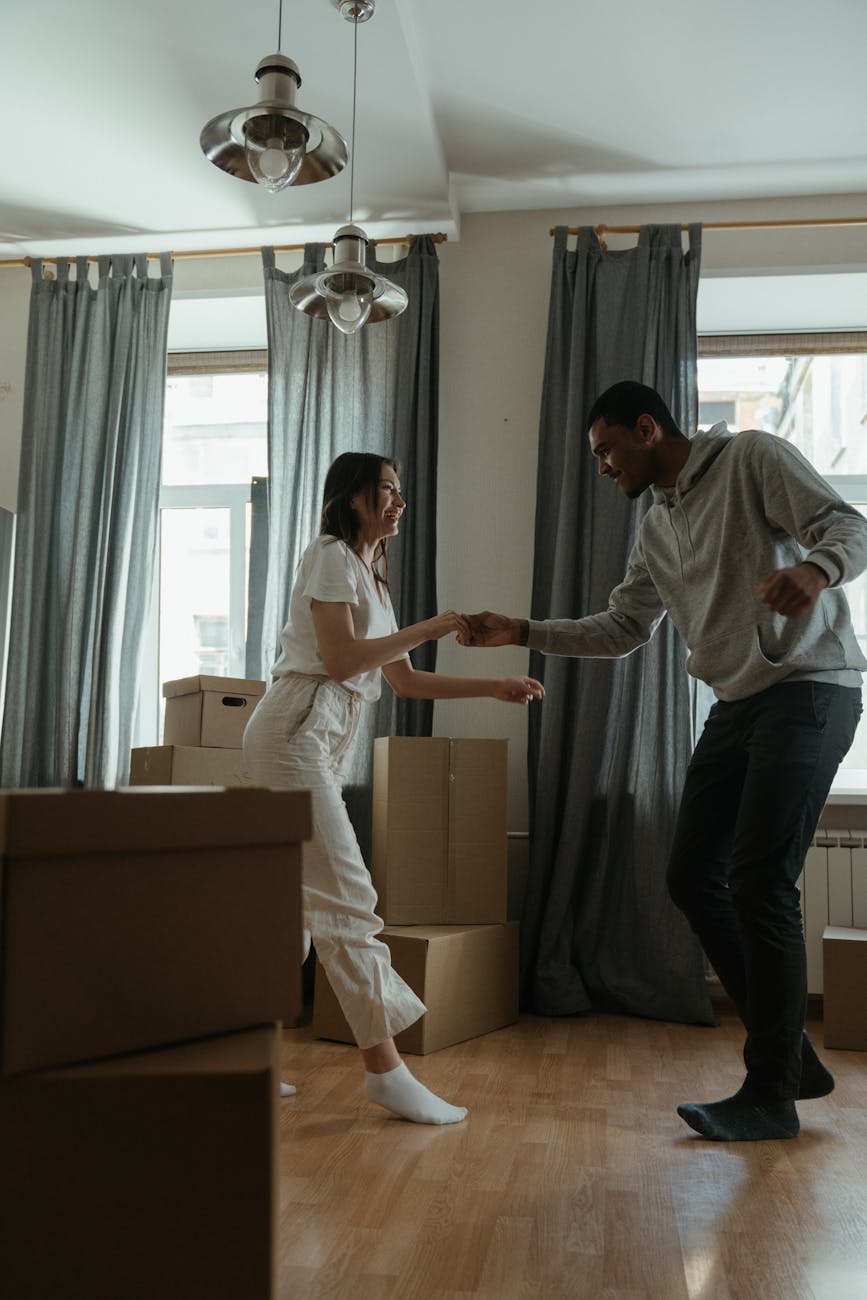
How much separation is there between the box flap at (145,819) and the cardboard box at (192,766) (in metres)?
2.32

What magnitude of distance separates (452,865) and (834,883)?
1331mm

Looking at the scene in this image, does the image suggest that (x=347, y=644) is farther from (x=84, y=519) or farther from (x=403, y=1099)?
(x=84, y=519)

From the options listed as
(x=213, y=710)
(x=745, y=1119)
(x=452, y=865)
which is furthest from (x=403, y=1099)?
(x=213, y=710)

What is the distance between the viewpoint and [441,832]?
125 inches

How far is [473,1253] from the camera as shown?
1570 millimetres

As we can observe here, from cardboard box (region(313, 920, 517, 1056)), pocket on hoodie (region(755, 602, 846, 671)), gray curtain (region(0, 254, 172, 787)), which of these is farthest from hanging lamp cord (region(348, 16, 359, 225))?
cardboard box (region(313, 920, 517, 1056))

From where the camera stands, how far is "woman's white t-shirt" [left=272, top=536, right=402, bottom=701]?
92.0 inches

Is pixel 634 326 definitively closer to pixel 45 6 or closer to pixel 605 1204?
pixel 45 6

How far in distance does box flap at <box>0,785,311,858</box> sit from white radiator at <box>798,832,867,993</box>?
116 inches

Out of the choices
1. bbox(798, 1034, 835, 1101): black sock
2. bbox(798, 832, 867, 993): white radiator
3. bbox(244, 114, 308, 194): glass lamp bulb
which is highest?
bbox(244, 114, 308, 194): glass lamp bulb

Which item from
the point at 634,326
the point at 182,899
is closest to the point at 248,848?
the point at 182,899

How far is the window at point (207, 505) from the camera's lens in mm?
4531

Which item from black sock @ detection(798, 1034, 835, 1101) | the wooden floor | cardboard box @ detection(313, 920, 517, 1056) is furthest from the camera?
cardboard box @ detection(313, 920, 517, 1056)

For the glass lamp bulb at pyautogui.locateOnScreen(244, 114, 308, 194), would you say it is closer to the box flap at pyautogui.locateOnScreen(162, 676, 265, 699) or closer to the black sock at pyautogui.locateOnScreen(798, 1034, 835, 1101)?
the box flap at pyautogui.locateOnScreen(162, 676, 265, 699)
